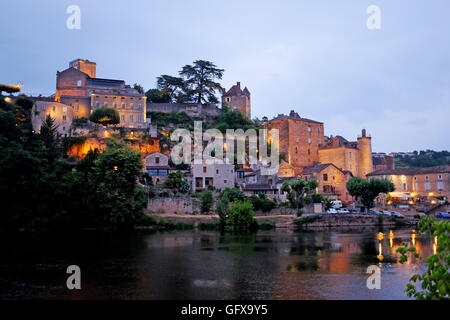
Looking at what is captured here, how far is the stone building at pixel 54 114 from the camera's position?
187 feet

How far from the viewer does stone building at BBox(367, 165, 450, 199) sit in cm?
6295

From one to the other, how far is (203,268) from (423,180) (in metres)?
54.2

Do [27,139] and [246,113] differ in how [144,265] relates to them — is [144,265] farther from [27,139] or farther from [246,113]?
[246,113]

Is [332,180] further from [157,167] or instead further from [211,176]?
[157,167]

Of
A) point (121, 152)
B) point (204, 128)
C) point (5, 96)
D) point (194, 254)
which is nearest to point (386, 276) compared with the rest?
point (194, 254)

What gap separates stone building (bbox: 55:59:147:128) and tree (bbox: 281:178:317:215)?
27.3 metres

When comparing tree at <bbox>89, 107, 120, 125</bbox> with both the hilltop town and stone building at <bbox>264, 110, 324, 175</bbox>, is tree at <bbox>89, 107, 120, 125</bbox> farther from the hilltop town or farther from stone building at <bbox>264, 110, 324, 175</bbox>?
stone building at <bbox>264, 110, 324, 175</bbox>

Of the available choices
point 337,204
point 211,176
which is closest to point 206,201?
point 211,176

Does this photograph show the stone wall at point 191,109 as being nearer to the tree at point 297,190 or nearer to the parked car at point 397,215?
the tree at point 297,190

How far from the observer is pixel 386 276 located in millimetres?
20422

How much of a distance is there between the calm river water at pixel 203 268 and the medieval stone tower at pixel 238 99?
1990 inches

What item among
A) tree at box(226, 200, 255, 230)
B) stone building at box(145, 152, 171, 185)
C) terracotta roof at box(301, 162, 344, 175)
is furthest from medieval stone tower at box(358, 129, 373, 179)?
stone building at box(145, 152, 171, 185)

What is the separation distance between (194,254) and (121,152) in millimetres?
22505

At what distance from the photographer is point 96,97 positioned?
64125 mm
